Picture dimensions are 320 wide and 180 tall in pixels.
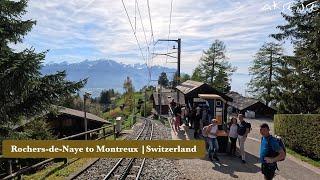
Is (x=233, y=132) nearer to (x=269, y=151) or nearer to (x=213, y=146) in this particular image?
(x=213, y=146)

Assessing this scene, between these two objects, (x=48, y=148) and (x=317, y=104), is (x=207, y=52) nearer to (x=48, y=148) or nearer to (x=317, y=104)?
(x=317, y=104)

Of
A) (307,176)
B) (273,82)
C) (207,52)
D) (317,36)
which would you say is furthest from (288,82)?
(207,52)

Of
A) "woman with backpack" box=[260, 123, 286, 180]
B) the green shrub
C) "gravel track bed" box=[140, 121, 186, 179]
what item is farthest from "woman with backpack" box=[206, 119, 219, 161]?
"woman with backpack" box=[260, 123, 286, 180]

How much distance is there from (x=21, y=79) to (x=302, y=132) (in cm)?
1457

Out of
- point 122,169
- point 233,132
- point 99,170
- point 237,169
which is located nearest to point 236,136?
point 233,132

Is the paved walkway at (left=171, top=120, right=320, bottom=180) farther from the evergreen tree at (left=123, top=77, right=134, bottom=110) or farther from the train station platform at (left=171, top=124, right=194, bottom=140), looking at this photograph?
the evergreen tree at (left=123, top=77, right=134, bottom=110)

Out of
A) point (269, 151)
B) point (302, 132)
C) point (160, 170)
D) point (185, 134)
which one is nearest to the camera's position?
point (269, 151)

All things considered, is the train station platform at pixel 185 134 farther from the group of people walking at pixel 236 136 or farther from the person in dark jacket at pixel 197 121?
the person in dark jacket at pixel 197 121

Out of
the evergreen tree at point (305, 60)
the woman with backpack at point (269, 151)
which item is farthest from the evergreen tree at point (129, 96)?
the woman with backpack at point (269, 151)

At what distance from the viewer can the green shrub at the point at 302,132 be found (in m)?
18.6

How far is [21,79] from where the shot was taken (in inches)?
439

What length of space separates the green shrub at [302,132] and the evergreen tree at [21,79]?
11.1 m

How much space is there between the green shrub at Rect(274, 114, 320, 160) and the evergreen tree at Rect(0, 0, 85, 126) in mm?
11115

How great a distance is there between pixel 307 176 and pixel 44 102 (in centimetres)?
945
